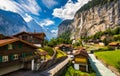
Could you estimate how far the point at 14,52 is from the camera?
121ft

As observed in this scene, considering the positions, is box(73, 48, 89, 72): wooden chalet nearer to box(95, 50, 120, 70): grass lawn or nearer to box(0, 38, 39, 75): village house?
box(95, 50, 120, 70): grass lawn

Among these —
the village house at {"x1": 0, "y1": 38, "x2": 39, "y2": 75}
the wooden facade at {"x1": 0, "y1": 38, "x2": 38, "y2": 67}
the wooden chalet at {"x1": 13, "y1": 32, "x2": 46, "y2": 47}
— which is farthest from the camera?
the wooden chalet at {"x1": 13, "y1": 32, "x2": 46, "y2": 47}

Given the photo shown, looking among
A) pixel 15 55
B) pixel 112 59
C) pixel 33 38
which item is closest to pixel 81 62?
pixel 112 59

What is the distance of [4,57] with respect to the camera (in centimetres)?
3347

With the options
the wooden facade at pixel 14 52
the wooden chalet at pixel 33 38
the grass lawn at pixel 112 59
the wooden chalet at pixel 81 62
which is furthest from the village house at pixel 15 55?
the grass lawn at pixel 112 59

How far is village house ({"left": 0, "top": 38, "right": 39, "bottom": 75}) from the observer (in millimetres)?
33281

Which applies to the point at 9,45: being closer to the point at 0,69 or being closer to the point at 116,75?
the point at 0,69

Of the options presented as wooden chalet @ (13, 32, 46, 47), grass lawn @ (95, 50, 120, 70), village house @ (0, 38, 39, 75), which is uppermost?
wooden chalet @ (13, 32, 46, 47)

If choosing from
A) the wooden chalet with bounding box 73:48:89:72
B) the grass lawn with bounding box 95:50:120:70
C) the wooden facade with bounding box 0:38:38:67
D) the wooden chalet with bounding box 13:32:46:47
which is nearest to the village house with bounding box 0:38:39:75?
the wooden facade with bounding box 0:38:38:67

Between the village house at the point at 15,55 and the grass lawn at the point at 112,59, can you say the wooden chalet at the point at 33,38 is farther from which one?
the grass lawn at the point at 112,59

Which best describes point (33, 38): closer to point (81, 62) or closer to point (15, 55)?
point (81, 62)

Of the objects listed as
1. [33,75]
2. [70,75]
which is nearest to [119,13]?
[70,75]

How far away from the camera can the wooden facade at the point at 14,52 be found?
1300 inches

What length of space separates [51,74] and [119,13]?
182640mm
